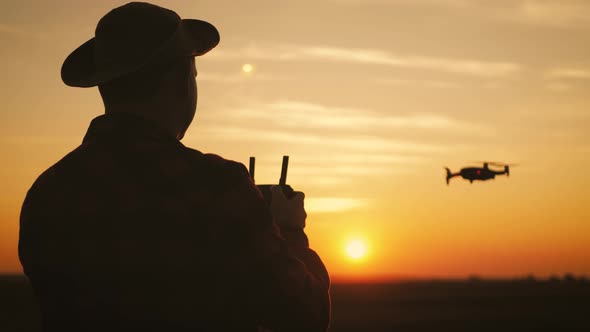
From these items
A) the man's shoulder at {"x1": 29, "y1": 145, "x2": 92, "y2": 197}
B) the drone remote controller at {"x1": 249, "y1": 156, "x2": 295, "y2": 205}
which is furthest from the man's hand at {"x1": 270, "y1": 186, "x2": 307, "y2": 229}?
the man's shoulder at {"x1": 29, "y1": 145, "x2": 92, "y2": 197}

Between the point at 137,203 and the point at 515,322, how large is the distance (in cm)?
4457

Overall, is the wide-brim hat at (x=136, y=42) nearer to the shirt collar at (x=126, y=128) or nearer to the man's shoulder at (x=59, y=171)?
the shirt collar at (x=126, y=128)

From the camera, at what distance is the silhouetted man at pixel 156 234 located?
2.42m

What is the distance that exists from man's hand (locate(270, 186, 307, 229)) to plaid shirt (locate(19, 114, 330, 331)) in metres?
0.24

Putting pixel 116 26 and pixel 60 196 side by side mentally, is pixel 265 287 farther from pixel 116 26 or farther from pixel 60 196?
pixel 116 26

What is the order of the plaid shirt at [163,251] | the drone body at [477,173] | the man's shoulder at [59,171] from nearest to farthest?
the plaid shirt at [163,251], the man's shoulder at [59,171], the drone body at [477,173]

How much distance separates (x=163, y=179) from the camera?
8.12 ft

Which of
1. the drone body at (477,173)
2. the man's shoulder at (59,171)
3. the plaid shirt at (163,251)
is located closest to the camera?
the plaid shirt at (163,251)

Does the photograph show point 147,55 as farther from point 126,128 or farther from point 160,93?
point 126,128

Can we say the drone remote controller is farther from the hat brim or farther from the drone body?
the drone body

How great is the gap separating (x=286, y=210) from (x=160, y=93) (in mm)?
603

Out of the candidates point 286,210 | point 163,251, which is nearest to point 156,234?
point 163,251

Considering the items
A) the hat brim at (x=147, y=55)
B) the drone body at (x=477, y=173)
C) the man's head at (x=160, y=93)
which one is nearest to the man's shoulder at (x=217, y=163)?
the man's head at (x=160, y=93)

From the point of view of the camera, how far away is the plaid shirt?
2418 millimetres
